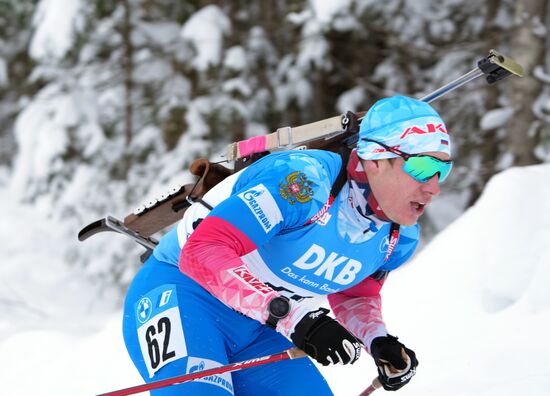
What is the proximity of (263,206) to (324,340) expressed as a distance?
0.45 m

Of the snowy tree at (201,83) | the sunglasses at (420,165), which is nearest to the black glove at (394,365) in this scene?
the sunglasses at (420,165)

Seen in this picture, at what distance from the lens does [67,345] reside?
6.23m

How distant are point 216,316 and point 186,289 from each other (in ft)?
0.46

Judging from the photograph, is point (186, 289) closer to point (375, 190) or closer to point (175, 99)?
point (375, 190)

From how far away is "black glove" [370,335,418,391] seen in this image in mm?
2719

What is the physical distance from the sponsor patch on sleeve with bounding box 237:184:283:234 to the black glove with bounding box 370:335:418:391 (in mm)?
641

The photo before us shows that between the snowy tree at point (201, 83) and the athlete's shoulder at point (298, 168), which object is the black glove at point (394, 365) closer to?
the athlete's shoulder at point (298, 168)

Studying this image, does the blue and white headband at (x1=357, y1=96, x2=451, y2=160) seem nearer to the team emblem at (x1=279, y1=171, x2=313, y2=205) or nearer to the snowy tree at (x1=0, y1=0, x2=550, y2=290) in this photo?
the team emblem at (x1=279, y1=171, x2=313, y2=205)

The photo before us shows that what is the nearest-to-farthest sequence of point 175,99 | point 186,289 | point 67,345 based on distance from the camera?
point 186,289
point 67,345
point 175,99

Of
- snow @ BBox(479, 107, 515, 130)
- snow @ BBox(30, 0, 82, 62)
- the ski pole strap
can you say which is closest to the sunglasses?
the ski pole strap

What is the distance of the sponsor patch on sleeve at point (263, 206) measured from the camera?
2.44 metres

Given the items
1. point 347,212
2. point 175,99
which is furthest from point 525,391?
point 175,99

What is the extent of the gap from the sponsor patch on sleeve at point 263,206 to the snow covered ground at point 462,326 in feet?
5.34

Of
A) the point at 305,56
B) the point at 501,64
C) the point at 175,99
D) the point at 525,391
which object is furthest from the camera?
the point at 175,99
